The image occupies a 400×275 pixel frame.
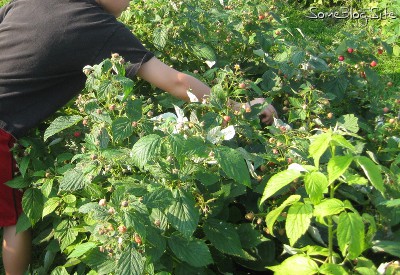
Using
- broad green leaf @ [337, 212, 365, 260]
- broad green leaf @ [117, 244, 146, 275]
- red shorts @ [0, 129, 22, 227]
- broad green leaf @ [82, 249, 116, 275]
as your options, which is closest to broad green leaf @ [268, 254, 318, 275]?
broad green leaf @ [337, 212, 365, 260]

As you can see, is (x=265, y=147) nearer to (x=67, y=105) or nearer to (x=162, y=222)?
(x=162, y=222)

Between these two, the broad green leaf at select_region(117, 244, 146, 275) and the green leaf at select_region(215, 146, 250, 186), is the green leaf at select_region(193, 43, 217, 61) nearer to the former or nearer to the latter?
the green leaf at select_region(215, 146, 250, 186)

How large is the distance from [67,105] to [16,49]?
358 millimetres

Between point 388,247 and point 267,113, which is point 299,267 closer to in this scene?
point 388,247

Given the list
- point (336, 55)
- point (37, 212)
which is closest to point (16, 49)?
point (37, 212)

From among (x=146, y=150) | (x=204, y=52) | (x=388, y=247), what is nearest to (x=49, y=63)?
(x=204, y=52)

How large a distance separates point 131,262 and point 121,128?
42 centimetres

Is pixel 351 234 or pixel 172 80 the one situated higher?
pixel 351 234

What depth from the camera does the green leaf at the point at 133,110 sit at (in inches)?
68.6

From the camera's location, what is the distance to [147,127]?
5.69ft

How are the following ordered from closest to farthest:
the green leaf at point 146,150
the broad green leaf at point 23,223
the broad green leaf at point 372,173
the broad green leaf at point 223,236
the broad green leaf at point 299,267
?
the broad green leaf at point 372,173 → the broad green leaf at point 299,267 → the green leaf at point 146,150 → the broad green leaf at point 223,236 → the broad green leaf at point 23,223

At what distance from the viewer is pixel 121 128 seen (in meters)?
1.70

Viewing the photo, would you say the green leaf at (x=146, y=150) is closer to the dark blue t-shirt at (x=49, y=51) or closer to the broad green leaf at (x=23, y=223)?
the dark blue t-shirt at (x=49, y=51)

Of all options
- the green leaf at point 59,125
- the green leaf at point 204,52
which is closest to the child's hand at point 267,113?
the green leaf at point 204,52
